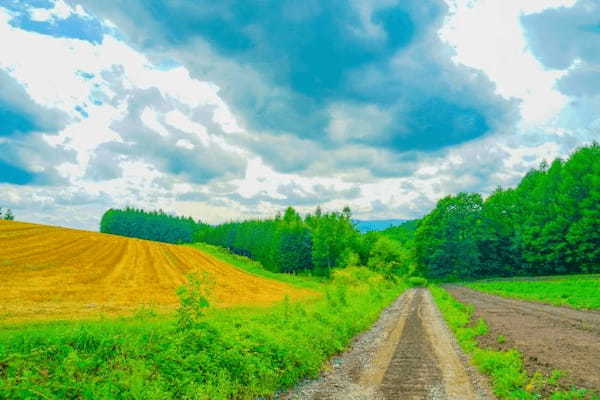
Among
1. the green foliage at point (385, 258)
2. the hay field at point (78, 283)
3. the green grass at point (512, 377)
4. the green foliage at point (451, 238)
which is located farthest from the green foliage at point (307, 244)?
the green grass at point (512, 377)

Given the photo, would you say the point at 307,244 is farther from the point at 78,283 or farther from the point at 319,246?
the point at 78,283

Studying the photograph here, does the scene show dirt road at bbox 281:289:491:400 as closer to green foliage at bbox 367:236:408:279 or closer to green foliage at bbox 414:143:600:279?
green foliage at bbox 367:236:408:279

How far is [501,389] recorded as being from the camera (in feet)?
30.6

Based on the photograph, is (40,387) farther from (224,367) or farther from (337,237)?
(337,237)

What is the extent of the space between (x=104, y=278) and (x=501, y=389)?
3419cm

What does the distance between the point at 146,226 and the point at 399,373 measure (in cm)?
17531

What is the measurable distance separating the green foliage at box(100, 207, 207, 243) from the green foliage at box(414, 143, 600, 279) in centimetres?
12818

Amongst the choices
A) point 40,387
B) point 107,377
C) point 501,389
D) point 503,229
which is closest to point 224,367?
point 107,377

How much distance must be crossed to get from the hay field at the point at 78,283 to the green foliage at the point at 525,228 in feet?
160

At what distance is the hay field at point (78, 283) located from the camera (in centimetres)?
2116

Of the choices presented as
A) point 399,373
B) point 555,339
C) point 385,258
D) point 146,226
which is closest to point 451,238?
point 385,258

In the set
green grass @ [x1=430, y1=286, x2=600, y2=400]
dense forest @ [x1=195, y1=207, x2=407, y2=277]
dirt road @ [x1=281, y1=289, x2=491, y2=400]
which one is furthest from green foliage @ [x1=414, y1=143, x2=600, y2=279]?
green grass @ [x1=430, y1=286, x2=600, y2=400]

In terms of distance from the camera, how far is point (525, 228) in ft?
225

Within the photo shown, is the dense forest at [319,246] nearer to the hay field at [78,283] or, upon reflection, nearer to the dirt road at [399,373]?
the hay field at [78,283]
